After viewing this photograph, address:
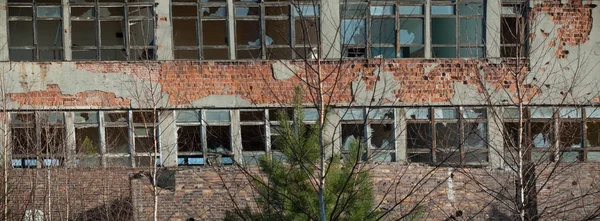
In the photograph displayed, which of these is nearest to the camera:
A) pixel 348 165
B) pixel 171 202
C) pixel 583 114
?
pixel 348 165

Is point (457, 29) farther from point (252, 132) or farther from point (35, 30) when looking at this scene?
point (35, 30)

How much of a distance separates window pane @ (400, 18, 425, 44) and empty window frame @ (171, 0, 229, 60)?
3946 mm

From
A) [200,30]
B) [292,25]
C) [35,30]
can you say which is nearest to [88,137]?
[35,30]

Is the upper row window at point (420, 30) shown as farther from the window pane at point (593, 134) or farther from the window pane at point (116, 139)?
the window pane at point (116, 139)

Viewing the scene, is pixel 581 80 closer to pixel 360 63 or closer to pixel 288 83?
pixel 360 63

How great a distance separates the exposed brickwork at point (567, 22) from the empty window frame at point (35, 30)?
A: 34.8 ft

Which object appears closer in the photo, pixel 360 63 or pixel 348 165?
pixel 348 165

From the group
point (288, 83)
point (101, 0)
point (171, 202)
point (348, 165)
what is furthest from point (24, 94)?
point (348, 165)

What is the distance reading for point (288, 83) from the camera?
20.6 meters

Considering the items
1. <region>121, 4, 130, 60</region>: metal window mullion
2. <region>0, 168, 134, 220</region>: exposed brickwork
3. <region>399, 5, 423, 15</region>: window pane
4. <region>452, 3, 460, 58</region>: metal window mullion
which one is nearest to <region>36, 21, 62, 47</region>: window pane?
<region>121, 4, 130, 60</region>: metal window mullion

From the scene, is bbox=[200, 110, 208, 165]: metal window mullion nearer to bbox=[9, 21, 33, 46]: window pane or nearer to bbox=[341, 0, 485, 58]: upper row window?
bbox=[341, 0, 485, 58]: upper row window

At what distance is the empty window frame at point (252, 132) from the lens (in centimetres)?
2064

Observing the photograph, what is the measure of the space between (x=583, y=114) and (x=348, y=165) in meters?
8.34

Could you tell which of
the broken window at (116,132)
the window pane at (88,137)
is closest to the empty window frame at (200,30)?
the broken window at (116,132)
